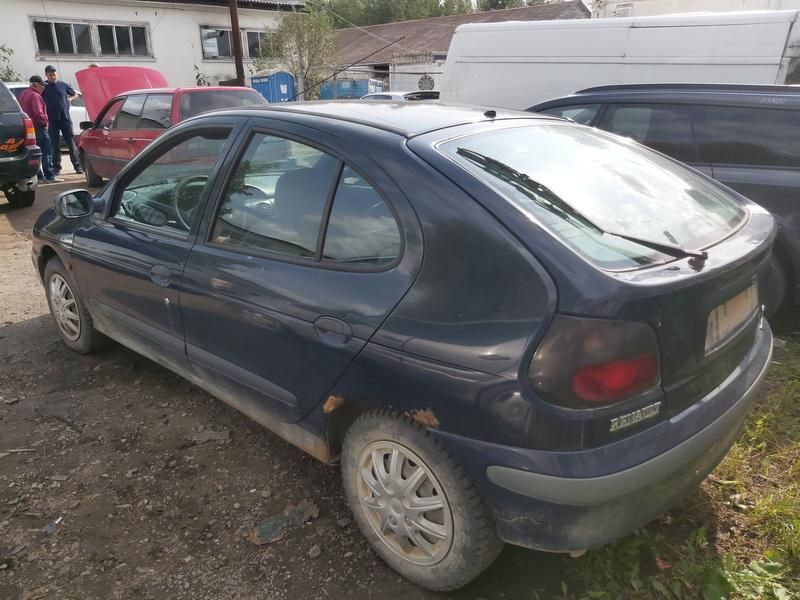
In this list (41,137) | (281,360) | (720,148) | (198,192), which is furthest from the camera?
(41,137)

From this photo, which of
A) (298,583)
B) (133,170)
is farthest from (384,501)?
(133,170)

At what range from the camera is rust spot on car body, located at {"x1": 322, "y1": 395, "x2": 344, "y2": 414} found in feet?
7.61

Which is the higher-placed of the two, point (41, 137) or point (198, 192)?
point (198, 192)

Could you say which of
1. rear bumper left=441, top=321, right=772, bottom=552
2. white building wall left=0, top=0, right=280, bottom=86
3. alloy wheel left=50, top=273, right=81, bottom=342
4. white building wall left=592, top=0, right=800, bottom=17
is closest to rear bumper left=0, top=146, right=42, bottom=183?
alloy wheel left=50, top=273, right=81, bottom=342

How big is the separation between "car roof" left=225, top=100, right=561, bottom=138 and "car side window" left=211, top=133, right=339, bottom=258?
0.61ft

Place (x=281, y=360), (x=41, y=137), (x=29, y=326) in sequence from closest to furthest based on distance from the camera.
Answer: (x=281, y=360), (x=29, y=326), (x=41, y=137)

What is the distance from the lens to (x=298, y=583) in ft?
7.70

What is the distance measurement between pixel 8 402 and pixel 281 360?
7.30 ft

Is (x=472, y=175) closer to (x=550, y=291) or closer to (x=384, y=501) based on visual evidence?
(x=550, y=291)

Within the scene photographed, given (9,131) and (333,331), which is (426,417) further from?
(9,131)

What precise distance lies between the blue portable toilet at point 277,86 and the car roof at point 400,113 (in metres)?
17.9

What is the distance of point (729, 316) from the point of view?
2148mm

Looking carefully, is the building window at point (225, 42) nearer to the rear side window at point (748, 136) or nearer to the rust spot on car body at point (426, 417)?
the rear side window at point (748, 136)

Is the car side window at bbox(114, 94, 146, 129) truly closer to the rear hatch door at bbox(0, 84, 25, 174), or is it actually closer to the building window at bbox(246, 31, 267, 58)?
the rear hatch door at bbox(0, 84, 25, 174)
